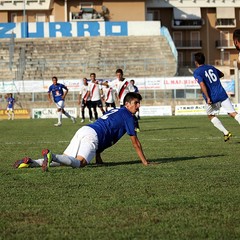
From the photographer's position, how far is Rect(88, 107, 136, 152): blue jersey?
403 inches

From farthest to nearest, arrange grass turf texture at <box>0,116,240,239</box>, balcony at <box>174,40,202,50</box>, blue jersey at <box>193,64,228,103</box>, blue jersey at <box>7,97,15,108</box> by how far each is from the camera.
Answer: balcony at <box>174,40,202,50</box>, blue jersey at <box>7,97,15,108</box>, blue jersey at <box>193,64,228,103</box>, grass turf texture at <box>0,116,240,239</box>

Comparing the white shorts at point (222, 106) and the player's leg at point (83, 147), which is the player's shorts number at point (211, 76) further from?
the player's leg at point (83, 147)

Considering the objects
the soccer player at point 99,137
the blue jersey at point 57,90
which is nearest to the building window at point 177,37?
the blue jersey at point 57,90

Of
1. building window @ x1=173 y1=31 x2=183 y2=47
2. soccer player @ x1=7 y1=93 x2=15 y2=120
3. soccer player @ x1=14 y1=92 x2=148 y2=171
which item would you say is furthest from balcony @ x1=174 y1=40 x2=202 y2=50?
soccer player @ x1=14 y1=92 x2=148 y2=171

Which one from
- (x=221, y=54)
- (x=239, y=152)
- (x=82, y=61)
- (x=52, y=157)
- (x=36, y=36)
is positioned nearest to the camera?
(x=52, y=157)

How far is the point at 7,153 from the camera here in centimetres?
1373

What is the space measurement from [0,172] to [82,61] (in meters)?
45.6

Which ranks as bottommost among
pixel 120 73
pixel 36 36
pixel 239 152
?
pixel 239 152

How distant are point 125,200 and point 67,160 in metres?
2.88

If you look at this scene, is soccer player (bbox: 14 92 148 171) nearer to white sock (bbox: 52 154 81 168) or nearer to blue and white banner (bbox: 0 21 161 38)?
white sock (bbox: 52 154 81 168)

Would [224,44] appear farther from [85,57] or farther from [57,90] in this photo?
[57,90]

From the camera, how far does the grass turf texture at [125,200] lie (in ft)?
18.5

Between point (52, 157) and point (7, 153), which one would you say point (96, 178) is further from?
point (7, 153)

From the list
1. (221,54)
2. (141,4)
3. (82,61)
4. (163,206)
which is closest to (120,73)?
(163,206)
